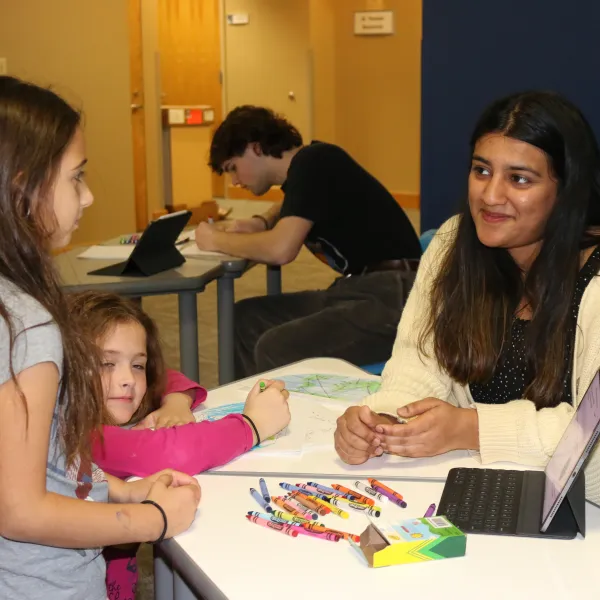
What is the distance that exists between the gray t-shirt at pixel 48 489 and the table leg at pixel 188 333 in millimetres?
1811

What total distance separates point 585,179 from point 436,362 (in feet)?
1.53

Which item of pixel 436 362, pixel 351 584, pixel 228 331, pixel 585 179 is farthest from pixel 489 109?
pixel 228 331

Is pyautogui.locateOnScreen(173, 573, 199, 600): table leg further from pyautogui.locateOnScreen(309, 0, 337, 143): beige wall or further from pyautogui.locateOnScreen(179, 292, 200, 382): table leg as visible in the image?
pyautogui.locateOnScreen(309, 0, 337, 143): beige wall

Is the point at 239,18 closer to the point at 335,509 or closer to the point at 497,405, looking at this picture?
the point at 497,405

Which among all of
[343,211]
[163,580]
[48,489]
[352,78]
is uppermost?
[352,78]

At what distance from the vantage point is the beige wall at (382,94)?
8391mm

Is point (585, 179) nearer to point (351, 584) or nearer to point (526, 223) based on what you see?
point (526, 223)

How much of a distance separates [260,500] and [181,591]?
289mm

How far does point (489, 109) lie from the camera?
181cm

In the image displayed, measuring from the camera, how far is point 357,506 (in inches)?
53.4

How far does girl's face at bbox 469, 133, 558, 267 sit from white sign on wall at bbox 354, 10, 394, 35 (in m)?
6.97

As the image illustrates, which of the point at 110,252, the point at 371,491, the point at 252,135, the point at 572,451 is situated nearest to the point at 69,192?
the point at 371,491

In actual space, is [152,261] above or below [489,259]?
below

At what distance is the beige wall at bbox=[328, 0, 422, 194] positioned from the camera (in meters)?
8.39
